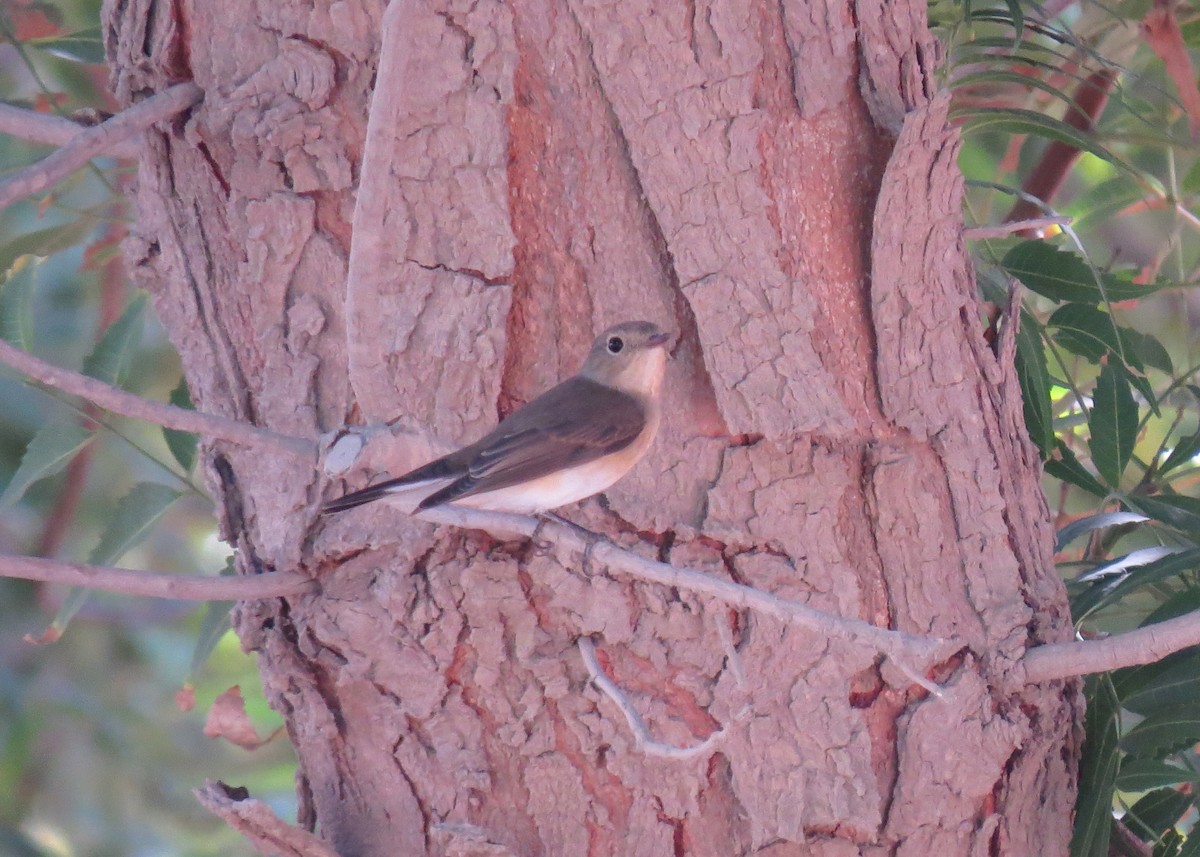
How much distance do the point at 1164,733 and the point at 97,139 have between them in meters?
2.50

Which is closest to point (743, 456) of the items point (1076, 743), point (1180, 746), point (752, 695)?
point (752, 695)

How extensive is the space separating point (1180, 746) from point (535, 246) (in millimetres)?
1737

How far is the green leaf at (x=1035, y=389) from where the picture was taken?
10.1ft

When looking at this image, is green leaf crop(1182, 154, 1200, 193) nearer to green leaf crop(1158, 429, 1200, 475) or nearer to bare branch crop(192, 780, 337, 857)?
green leaf crop(1158, 429, 1200, 475)

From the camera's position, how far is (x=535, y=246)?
2.59 meters

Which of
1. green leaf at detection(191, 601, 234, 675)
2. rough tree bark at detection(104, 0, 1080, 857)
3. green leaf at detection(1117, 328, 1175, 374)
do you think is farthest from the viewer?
green leaf at detection(1117, 328, 1175, 374)

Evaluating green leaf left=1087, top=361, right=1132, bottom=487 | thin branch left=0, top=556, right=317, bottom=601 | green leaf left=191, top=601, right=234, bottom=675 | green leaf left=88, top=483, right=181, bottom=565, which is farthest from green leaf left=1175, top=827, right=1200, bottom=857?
green leaf left=88, top=483, right=181, bottom=565

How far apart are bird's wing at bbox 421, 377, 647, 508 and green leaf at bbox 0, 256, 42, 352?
1.10m

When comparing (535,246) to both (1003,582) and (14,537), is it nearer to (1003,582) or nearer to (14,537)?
(1003,582)

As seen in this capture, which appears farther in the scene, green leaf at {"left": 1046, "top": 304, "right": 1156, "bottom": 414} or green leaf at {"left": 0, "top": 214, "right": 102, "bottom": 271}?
green leaf at {"left": 0, "top": 214, "right": 102, "bottom": 271}

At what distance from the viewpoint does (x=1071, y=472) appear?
128 inches

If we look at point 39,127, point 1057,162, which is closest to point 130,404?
point 39,127

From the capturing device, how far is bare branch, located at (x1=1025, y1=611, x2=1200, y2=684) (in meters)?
2.21

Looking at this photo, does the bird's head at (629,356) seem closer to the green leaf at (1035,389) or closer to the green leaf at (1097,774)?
the green leaf at (1035,389)
